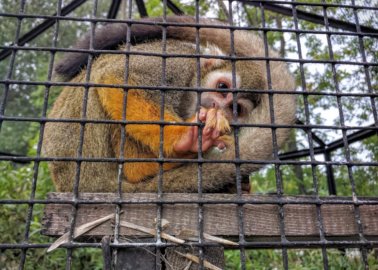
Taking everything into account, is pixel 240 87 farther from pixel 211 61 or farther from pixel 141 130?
pixel 141 130

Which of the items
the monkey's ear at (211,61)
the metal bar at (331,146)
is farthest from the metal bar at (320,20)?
the metal bar at (331,146)

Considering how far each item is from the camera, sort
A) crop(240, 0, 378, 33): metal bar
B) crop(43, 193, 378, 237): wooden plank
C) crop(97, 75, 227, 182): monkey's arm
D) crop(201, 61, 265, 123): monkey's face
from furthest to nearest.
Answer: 1. crop(240, 0, 378, 33): metal bar
2. crop(201, 61, 265, 123): monkey's face
3. crop(97, 75, 227, 182): monkey's arm
4. crop(43, 193, 378, 237): wooden plank

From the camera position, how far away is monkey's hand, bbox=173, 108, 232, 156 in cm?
201

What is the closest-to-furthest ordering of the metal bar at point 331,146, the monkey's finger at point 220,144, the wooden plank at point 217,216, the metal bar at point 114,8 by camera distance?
1. the wooden plank at point 217,216
2. the monkey's finger at point 220,144
3. the metal bar at point 331,146
4. the metal bar at point 114,8

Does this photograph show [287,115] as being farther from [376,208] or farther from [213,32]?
[213,32]

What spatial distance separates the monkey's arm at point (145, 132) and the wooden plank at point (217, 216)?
18.1 inches

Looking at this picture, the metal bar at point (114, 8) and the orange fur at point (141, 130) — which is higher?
the metal bar at point (114, 8)

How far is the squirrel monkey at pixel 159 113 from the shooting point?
225cm

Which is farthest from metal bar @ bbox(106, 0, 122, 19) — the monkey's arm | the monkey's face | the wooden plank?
the wooden plank

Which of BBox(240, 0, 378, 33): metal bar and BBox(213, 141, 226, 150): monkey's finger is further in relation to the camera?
BBox(240, 0, 378, 33): metal bar

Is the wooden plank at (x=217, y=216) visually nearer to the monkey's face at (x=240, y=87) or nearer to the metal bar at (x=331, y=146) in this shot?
the monkey's face at (x=240, y=87)

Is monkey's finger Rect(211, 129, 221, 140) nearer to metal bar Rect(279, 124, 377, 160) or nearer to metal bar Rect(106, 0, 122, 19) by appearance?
metal bar Rect(279, 124, 377, 160)

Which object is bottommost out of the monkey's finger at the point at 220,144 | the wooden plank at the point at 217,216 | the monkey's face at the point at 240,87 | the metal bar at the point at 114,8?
the wooden plank at the point at 217,216

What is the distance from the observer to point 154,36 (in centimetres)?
325
